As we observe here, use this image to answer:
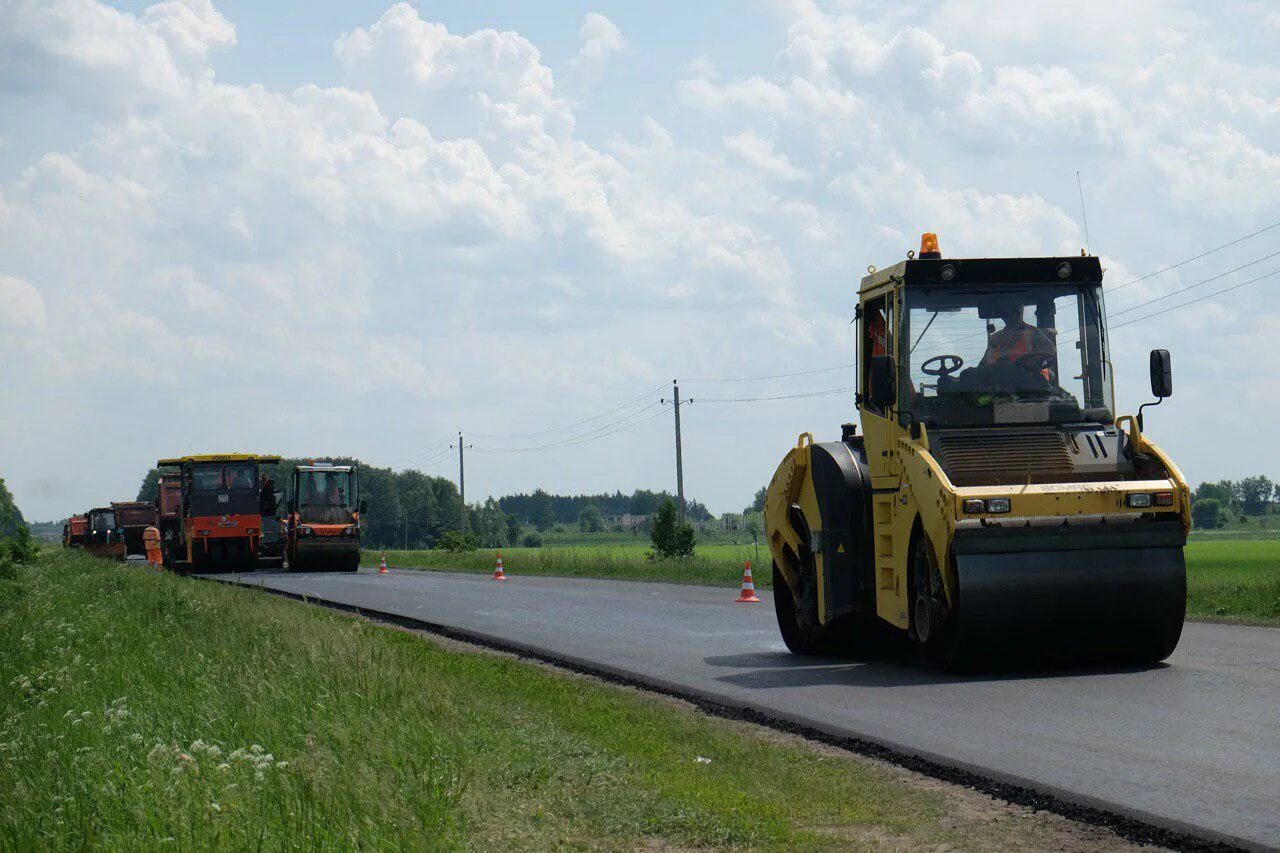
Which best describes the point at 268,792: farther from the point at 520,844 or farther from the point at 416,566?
the point at 416,566

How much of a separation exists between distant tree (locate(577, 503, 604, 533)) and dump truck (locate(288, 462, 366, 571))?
13193 centimetres

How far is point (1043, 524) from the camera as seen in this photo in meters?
11.1

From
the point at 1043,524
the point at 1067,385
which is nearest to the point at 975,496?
the point at 1043,524

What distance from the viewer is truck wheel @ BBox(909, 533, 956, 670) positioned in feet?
37.7

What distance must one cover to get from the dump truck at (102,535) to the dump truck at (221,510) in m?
25.1

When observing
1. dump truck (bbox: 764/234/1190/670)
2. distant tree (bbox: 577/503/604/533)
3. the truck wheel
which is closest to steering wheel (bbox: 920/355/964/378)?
dump truck (bbox: 764/234/1190/670)

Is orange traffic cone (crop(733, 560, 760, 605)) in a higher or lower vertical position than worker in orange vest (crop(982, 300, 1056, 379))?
lower

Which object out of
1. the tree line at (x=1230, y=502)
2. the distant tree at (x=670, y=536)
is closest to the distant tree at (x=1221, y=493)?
the tree line at (x=1230, y=502)

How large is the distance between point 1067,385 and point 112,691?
785 cm

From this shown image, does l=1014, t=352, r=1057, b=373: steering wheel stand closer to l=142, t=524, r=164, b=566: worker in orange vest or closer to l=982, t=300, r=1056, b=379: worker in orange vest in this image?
l=982, t=300, r=1056, b=379: worker in orange vest

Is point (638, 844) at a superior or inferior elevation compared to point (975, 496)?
inferior

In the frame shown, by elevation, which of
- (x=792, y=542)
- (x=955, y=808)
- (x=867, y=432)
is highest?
(x=867, y=432)

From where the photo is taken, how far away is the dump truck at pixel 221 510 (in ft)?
137

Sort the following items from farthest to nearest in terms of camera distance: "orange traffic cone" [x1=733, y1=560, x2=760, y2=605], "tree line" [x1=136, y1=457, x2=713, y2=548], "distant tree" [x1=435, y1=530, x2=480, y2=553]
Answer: "tree line" [x1=136, y1=457, x2=713, y2=548] < "distant tree" [x1=435, y1=530, x2=480, y2=553] < "orange traffic cone" [x1=733, y1=560, x2=760, y2=605]
